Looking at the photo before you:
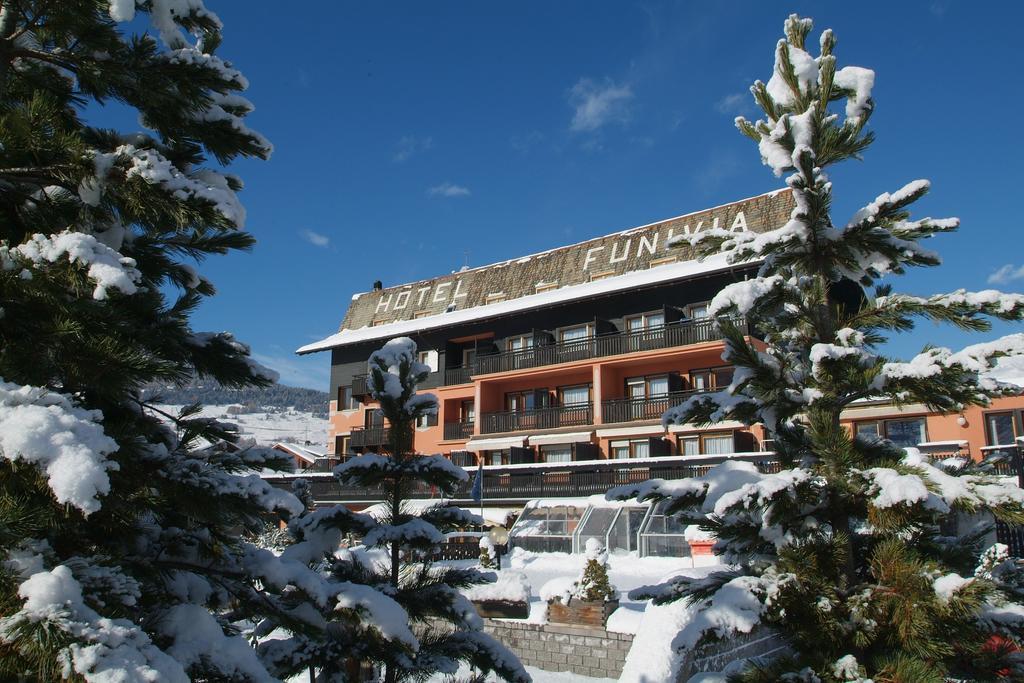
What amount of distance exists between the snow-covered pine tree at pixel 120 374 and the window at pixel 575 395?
2663 centimetres

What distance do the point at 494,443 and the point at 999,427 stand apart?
60.1 ft

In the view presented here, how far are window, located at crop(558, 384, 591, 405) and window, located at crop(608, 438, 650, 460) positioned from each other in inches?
102

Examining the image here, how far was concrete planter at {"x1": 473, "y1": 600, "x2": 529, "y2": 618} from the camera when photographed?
12.8 m

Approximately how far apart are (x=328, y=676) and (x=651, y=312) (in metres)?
25.1

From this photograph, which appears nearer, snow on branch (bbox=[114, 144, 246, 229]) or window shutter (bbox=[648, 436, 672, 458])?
snow on branch (bbox=[114, 144, 246, 229])

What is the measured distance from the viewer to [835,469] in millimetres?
5070

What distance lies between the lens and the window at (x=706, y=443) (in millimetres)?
26703

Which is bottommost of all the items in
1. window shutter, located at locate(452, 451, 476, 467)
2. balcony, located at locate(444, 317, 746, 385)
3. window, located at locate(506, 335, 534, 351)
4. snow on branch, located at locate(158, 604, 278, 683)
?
snow on branch, located at locate(158, 604, 278, 683)

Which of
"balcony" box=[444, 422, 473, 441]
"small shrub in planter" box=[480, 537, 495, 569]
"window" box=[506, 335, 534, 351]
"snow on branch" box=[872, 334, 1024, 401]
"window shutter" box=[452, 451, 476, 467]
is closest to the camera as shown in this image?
"snow on branch" box=[872, 334, 1024, 401]

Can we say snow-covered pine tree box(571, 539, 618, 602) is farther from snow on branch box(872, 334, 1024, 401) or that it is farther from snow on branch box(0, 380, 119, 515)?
snow on branch box(0, 380, 119, 515)

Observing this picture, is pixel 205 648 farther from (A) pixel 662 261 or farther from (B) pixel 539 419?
(A) pixel 662 261

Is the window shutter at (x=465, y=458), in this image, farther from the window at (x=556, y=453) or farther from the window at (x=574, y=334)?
the window at (x=574, y=334)

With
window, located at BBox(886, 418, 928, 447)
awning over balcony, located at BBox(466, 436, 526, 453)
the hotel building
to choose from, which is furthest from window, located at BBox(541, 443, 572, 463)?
window, located at BBox(886, 418, 928, 447)

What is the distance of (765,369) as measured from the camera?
209 inches
